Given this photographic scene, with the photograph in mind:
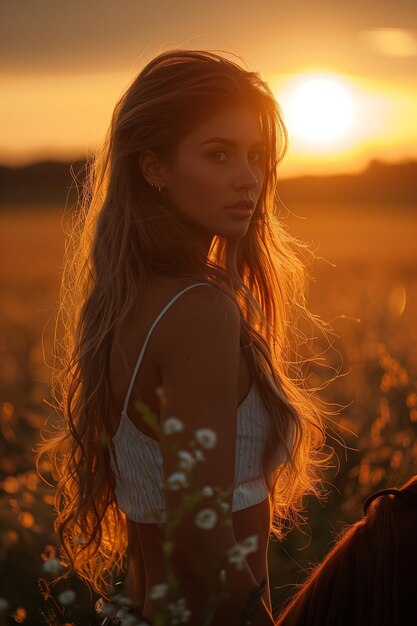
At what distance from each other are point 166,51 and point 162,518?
121 cm

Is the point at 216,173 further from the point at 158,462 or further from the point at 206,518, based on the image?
the point at 206,518

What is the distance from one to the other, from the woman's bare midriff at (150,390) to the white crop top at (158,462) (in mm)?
22

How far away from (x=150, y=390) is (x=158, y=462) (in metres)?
0.19

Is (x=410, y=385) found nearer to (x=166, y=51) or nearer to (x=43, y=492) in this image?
(x=43, y=492)

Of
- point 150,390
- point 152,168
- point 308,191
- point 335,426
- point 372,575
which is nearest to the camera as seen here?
point 372,575

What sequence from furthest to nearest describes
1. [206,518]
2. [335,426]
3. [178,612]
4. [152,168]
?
1. [335,426]
2. [152,168]
3. [206,518]
4. [178,612]

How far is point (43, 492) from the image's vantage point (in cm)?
478

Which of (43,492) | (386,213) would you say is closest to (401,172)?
(386,213)

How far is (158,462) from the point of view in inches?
93.6

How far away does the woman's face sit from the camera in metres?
2.54

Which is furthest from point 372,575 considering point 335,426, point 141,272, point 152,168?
point 335,426

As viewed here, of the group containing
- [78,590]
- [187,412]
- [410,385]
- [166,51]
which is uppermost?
[166,51]

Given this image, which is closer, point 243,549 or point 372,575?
point 243,549

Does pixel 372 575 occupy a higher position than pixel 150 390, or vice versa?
A: pixel 150 390
